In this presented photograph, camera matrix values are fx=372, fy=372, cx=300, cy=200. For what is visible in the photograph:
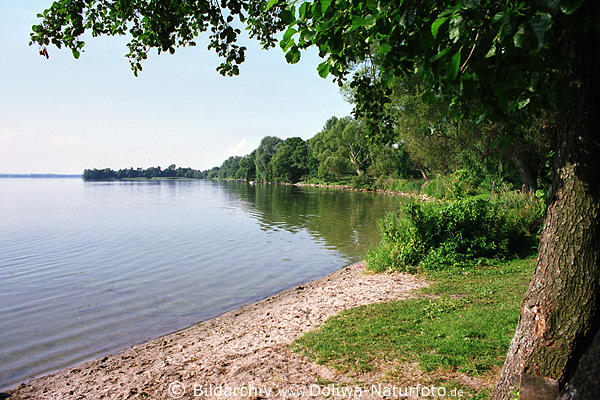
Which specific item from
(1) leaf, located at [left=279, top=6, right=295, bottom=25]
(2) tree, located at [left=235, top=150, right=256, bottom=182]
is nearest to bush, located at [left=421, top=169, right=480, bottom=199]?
(1) leaf, located at [left=279, top=6, right=295, bottom=25]

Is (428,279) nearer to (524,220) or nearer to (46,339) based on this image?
(524,220)

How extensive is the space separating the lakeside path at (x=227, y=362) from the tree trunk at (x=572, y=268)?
7.73ft

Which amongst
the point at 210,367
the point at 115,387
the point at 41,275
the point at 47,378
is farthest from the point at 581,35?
the point at 41,275

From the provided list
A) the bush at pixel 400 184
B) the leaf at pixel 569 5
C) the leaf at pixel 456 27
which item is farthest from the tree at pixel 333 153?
the leaf at pixel 569 5

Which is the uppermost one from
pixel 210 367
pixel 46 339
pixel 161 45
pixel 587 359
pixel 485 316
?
pixel 161 45

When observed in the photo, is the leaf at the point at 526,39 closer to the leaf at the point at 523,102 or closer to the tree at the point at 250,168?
the leaf at the point at 523,102

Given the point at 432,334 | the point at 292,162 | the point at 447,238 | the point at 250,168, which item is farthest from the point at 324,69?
the point at 250,168

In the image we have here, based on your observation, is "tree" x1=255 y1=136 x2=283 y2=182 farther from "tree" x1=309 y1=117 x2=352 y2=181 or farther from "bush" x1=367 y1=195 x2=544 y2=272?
"bush" x1=367 y1=195 x2=544 y2=272

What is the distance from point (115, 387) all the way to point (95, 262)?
11.4 metres

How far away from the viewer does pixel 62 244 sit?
62.9 feet

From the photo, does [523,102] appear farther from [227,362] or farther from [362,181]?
[362,181]

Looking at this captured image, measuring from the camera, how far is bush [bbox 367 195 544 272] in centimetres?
1146

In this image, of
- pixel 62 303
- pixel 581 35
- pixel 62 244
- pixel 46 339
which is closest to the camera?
pixel 581 35

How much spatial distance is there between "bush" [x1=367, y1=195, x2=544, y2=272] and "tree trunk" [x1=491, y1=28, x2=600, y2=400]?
8.27 meters
